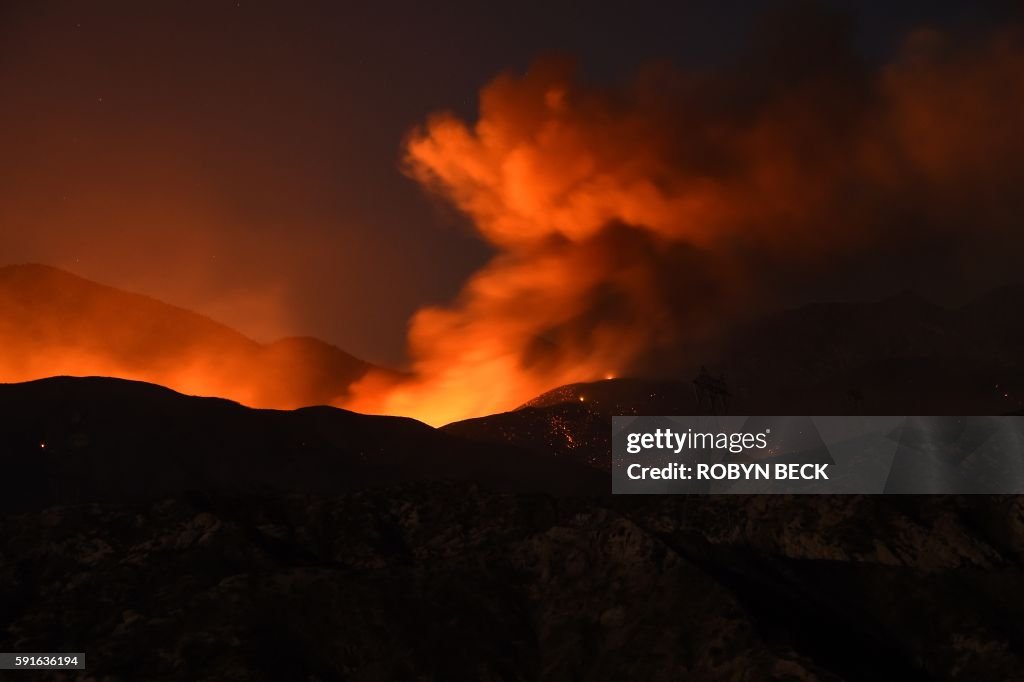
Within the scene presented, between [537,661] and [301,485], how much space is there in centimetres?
11838

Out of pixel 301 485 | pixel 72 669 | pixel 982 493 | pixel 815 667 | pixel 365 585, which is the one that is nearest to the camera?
pixel 815 667

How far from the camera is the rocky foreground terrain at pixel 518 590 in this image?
74.6 metres

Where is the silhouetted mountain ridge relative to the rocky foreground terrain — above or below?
above

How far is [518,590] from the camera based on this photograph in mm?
91312

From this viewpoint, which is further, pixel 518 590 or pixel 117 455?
pixel 117 455

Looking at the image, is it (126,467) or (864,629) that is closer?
(864,629)

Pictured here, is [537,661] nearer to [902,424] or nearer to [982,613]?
[982,613]

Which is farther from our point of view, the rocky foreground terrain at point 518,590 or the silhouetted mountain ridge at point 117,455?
the silhouetted mountain ridge at point 117,455

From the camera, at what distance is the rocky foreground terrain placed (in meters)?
74.6

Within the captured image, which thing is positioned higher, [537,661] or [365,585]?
[365,585]

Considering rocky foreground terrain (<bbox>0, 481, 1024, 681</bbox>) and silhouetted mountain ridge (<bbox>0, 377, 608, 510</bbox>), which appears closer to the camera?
rocky foreground terrain (<bbox>0, 481, 1024, 681</bbox>)

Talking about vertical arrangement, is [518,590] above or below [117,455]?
below

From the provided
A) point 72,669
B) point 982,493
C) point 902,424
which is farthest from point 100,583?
point 902,424

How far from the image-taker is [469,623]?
82.6m
